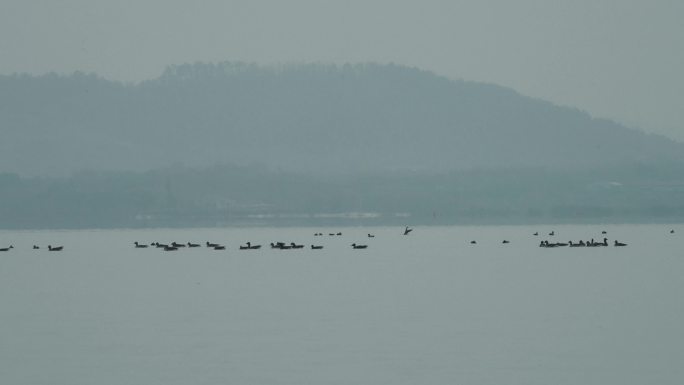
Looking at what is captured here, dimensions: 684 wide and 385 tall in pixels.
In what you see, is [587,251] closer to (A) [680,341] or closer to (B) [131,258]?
(B) [131,258]

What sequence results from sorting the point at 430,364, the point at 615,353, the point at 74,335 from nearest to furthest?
the point at 430,364
the point at 615,353
the point at 74,335

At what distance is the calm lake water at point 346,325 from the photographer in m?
30.5

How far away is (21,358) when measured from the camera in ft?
109

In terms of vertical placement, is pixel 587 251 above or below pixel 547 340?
above

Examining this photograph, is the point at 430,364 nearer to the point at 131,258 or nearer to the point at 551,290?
the point at 551,290

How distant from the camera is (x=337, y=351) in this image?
34031 millimetres

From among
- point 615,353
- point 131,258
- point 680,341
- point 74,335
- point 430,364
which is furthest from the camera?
point 131,258

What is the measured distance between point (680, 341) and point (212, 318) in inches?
655

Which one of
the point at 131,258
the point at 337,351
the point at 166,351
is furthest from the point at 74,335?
the point at 131,258

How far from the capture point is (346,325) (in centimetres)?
4106

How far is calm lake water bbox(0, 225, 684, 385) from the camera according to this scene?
30516 mm

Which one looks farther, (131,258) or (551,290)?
(131,258)

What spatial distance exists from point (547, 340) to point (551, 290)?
67.6ft

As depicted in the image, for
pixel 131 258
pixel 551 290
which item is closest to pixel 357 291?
pixel 551 290
